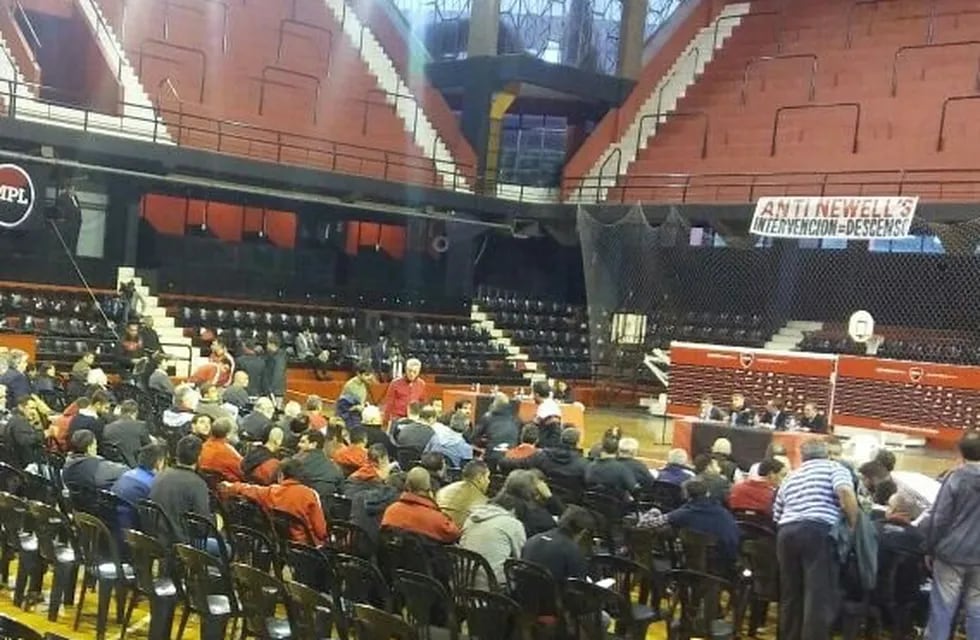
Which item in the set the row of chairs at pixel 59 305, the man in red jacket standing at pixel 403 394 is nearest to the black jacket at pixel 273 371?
the man in red jacket standing at pixel 403 394

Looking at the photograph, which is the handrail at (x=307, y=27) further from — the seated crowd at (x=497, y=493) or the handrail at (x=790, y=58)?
the seated crowd at (x=497, y=493)

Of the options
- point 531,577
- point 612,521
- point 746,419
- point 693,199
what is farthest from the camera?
point 693,199

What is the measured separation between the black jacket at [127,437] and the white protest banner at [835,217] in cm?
1374

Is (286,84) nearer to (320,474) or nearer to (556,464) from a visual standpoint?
(556,464)

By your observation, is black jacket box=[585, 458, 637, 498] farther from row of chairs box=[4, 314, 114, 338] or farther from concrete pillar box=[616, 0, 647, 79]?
concrete pillar box=[616, 0, 647, 79]

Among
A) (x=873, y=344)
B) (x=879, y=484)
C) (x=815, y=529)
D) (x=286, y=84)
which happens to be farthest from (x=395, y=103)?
(x=815, y=529)

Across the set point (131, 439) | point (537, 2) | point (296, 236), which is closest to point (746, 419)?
point (131, 439)

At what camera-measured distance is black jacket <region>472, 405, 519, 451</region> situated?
40.8 ft

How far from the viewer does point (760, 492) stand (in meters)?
8.97

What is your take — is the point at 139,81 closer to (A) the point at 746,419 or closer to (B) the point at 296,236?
(B) the point at 296,236

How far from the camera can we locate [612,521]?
8.77 meters

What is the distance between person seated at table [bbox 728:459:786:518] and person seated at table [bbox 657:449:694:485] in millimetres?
762

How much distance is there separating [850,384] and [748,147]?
25.7ft

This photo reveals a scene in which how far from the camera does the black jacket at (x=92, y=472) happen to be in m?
8.04
